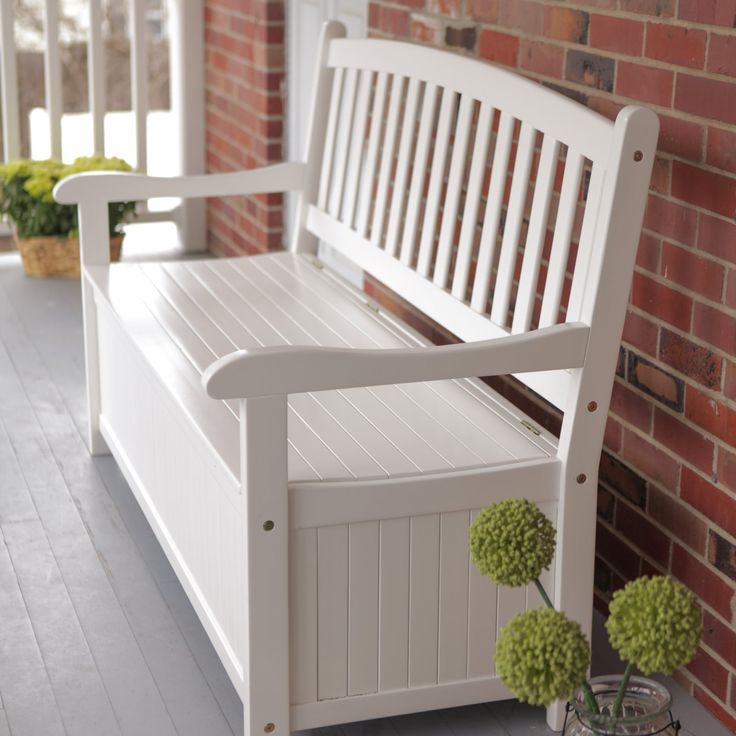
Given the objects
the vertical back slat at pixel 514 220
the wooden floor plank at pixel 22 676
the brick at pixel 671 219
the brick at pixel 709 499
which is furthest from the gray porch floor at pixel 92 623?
the brick at pixel 671 219

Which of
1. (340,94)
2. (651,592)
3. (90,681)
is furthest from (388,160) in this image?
(651,592)

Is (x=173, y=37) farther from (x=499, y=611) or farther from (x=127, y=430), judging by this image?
(x=499, y=611)

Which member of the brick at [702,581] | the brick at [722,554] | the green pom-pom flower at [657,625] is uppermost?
the green pom-pom flower at [657,625]

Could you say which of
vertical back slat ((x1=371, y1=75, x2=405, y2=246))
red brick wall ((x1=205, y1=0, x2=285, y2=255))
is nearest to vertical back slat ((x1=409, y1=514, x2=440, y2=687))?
vertical back slat ((x1=371, y1=75, x2=405, y2=246))

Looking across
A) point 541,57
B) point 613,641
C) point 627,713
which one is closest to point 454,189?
point 541,57

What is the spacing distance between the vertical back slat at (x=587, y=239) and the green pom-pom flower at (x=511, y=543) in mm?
839

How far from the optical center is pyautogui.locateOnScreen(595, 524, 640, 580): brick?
8.39 ft

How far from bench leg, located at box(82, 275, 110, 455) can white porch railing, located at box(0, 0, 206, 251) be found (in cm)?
204

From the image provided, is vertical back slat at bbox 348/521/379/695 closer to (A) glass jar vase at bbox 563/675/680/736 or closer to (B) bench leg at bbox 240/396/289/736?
(B) bench leg at bbox 240/396/289/736

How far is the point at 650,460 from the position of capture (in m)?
2.47

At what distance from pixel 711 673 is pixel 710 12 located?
1174mm

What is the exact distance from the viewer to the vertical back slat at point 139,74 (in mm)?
5227

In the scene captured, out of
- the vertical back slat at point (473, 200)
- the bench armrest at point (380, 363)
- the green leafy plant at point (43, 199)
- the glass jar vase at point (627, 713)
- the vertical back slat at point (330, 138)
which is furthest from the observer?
the green leafy plant at point (43, 199)

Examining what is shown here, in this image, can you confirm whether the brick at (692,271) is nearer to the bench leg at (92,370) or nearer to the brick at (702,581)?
the brick at (702,581)
